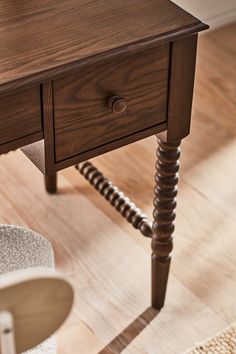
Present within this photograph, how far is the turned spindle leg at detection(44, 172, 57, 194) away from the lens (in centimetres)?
207

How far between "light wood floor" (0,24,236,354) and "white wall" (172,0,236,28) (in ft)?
1.26

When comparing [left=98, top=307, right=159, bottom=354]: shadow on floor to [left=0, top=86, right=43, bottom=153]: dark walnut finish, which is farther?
[left=98, top=307, right=159, bottom=354]: shadow on floor

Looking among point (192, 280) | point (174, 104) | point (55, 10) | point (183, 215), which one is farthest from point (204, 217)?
point (55, 10)

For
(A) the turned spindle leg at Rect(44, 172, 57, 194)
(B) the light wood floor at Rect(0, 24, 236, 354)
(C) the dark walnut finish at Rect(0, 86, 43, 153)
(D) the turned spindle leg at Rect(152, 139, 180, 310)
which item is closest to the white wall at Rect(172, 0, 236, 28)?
(B) the light wood floor at Rect(0, 24, 236, 354)

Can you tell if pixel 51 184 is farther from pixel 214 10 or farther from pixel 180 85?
pixel 214 10

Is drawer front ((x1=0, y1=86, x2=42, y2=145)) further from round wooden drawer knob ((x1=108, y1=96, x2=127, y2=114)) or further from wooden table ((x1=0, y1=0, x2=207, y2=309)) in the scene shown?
round wooden drawer knob ((x1=108, y1=96, x2=127, y2=114))

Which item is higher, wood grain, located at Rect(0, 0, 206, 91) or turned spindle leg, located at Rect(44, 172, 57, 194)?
wood grain, located at Rect(0, 0, 206, 91)

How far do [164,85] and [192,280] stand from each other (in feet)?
1.95

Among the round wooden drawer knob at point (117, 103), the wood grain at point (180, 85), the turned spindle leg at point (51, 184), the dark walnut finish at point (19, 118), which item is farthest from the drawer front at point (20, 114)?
the turned spindle leg at point (51, 184)

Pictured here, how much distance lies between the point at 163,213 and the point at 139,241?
355 mm

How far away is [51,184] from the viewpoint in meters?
2.09

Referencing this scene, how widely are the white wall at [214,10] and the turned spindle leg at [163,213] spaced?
1.14 meters

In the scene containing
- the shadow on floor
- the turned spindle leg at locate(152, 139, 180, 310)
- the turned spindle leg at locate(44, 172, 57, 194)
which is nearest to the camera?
the turned spindle leg at locate(152, 139, 180, 310)

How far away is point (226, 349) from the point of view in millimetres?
1716
